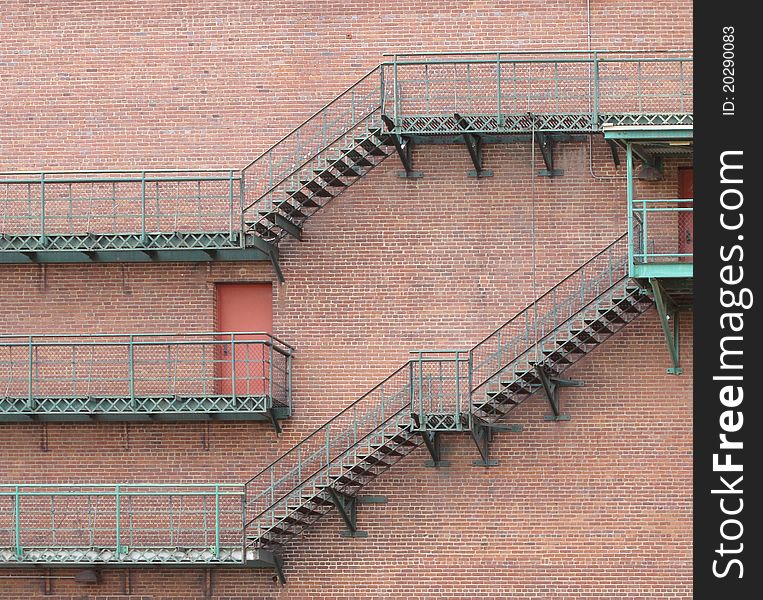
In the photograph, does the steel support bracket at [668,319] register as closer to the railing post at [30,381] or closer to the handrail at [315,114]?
the handrail at [315,114]

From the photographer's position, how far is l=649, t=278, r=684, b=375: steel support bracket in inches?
1106

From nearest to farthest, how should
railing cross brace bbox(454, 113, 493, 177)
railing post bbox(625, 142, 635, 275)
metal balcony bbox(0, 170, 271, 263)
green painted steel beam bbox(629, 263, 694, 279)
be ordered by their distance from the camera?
green painted steel beam bbox(629, 263, 694, 279), railing post bbox(625, 142, 635, 275), railing cross brace bbox(454, 113, 493, 177), metal balcony bbox(0, 170, 271, 263)

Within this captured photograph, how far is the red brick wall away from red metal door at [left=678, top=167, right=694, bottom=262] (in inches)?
10.5

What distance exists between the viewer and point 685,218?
30.1 metres

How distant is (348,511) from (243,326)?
3.67 meters

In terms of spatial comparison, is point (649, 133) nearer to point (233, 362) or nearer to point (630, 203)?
point (630, 203)

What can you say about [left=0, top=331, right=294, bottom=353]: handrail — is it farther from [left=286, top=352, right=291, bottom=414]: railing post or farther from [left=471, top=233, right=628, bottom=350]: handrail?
[left=471, top=233, right=628, bottom=350]: handrail

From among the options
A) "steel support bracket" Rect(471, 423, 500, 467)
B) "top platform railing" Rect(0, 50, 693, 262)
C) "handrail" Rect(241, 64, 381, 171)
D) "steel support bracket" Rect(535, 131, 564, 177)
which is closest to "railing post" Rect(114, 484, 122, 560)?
"top platform railing" Rect(0, 50, 693, 262)

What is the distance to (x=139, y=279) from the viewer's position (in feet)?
101

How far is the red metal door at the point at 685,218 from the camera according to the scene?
98.2 feet
